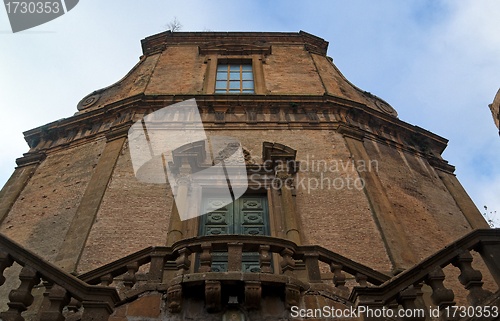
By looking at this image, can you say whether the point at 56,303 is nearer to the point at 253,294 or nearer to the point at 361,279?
the point at 253,294

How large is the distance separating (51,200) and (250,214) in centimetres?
442

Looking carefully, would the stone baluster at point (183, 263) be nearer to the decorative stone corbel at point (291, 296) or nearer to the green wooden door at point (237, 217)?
the decorative stone corbel at point (291, 296)

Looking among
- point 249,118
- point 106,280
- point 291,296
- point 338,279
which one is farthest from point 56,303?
point 249,118

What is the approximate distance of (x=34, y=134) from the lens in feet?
38.3

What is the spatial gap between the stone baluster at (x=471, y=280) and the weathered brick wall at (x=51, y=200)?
6768 millimetres

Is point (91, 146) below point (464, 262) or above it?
above

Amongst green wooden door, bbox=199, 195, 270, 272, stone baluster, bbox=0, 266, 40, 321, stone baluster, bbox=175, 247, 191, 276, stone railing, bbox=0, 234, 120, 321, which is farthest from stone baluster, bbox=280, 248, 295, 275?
stone baluster, bbox=0, 266, 40, 321

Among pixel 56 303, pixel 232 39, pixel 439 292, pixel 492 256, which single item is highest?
pixel 232 39

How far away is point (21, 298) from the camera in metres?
4.49

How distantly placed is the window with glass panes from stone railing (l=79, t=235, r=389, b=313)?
767 centimetres

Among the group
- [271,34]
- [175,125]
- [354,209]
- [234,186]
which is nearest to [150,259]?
[234,186]

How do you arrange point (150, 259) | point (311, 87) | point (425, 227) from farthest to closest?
point (311, 87), point (425, 227), point (150, 259)

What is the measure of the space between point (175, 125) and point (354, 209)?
4.99 meters

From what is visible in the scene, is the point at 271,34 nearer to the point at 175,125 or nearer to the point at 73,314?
the point at 175,125
